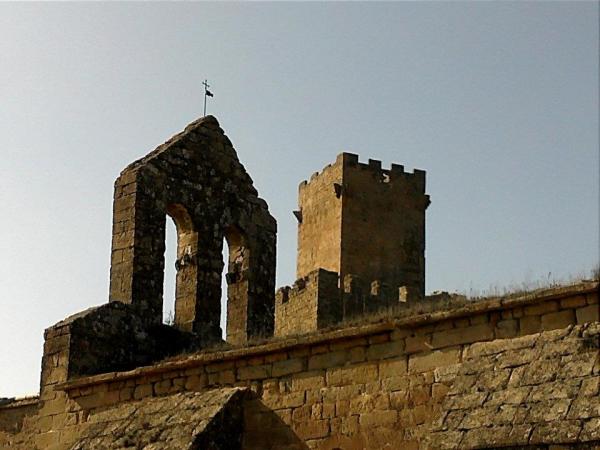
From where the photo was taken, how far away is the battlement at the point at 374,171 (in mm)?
33969

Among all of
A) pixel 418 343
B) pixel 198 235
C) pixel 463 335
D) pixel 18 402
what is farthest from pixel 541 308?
pixel 18 402

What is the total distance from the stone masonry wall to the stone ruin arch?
1916 mm

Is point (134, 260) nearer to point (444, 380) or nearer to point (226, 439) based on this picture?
point (226, 439)

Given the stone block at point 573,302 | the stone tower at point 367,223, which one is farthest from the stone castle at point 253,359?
the stone tower at point 367,223

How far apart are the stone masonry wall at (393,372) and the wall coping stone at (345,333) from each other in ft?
0.04

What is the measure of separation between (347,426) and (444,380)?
111 centimetres

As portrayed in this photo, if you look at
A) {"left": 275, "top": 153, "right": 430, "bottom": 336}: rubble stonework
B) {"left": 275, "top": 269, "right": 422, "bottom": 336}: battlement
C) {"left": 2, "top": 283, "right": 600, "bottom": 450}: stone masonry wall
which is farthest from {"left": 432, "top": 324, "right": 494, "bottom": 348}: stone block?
{"left": 275, "top": 153, "right": 430, "bottom": 336}: rubble stonework

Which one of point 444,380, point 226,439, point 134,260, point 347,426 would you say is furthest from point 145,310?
point 444,380

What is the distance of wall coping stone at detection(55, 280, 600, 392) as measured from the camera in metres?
9.12

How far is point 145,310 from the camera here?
1381 cm

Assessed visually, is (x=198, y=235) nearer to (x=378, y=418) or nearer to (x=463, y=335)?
(x=378, y=418)

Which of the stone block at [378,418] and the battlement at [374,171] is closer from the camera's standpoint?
the stone block at [378,418]

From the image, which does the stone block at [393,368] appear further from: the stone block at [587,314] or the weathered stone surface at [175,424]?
the stone block at [587,314]

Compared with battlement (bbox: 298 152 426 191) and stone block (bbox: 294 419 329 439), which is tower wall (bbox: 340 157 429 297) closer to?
battlement (bbox: 298 152 426 191)
